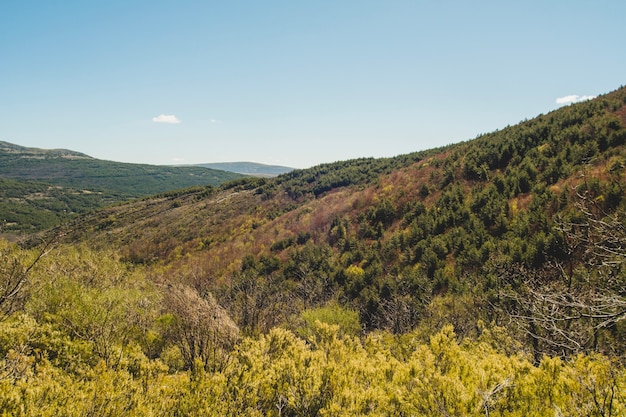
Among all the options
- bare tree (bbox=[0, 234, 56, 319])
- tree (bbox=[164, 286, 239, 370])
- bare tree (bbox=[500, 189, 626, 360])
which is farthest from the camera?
tree (bbox=[164, 286, 239, 370])

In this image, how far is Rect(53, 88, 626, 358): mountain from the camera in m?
17.6

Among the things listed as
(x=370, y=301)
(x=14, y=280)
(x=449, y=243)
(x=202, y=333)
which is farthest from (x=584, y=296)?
(x=449, y=243)

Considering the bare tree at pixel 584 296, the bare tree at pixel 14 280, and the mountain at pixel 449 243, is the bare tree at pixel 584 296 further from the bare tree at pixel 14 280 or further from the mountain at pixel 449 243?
the bare tree at pixel 14 280

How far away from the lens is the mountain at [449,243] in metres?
17.6

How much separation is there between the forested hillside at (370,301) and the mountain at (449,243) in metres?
0.26

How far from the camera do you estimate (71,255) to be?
90.3 feet

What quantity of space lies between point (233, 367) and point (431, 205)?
37.7 meters

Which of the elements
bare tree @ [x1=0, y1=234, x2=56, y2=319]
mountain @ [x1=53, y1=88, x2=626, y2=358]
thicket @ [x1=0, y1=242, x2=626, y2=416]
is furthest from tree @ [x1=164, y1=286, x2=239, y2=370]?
mountain @ [x1=53, y1=88, x2=626, y2=358]

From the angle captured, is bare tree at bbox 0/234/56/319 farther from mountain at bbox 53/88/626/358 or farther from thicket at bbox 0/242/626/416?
mountain at bbox 53/88/626/358

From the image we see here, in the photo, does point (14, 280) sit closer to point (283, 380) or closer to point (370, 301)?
point (283, 380)

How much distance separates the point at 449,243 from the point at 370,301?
33.1 feet

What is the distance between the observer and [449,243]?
107 ft

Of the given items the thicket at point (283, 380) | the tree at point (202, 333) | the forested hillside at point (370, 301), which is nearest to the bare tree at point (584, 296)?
the forested hillside at point (370, 301)

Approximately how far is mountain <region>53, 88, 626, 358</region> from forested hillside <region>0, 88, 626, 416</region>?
26cm
